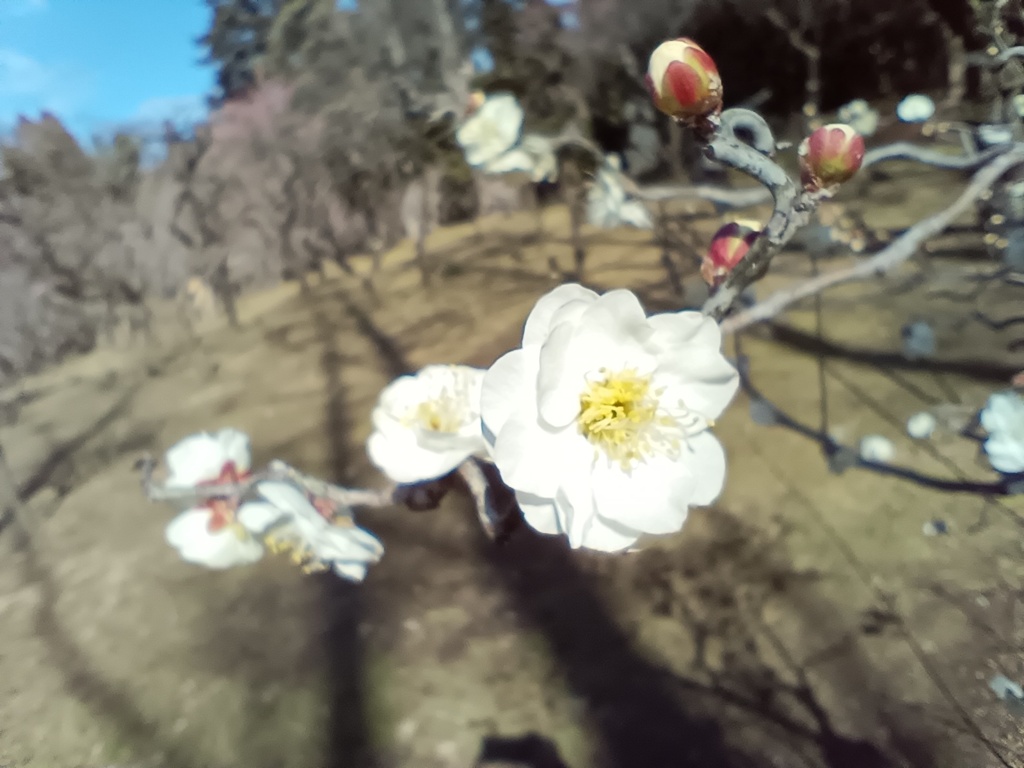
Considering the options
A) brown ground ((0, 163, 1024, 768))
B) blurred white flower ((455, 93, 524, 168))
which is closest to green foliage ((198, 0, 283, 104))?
brown ground ((0, 163, 1024, 768))

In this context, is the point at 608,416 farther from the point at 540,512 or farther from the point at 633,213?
the point at 633,213

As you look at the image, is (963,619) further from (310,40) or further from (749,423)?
(310,40)

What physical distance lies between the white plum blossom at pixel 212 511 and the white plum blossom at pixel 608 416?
22 centimetres

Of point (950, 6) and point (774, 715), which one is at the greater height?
point (950, 6)

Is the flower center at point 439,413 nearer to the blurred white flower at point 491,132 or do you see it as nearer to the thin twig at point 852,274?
the thin twig at point 852,274

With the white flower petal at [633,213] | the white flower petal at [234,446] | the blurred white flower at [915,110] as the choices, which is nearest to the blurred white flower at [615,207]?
the white flower petal at [633,213]

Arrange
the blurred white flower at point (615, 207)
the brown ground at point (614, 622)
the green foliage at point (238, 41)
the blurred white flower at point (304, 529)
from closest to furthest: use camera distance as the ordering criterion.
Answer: the blurred white flower at point (304, 529), the brown ground at point (614, 622), the blurred white flower at point (615, 207), the green foliage at point (238, 41)

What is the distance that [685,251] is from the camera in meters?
1.03

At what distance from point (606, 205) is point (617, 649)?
0.58 meters

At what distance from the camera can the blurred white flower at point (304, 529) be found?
0.87 feet

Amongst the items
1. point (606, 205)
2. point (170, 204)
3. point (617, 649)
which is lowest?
point (617, 649)

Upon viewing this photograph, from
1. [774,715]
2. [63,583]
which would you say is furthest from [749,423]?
[63,583]

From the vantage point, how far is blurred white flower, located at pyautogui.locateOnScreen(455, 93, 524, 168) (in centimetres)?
63

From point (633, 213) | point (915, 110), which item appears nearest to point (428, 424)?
point (915, 110)
